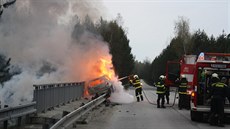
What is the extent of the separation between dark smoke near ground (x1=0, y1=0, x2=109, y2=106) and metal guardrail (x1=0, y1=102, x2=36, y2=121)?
3.75 meters

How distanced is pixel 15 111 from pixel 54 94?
6.62 metres

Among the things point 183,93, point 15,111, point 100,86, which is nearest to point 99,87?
point 100,86

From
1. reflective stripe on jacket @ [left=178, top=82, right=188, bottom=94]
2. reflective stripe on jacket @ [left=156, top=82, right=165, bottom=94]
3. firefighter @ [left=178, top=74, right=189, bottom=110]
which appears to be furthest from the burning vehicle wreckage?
reflective stripe on jacket @ [left=178, top=82, right=188, bottom=94]

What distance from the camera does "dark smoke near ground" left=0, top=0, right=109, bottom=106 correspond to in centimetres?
1638

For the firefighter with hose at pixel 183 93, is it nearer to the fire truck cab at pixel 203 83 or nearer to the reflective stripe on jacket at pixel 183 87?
the reflective stripe on jacket at pixel 183 87

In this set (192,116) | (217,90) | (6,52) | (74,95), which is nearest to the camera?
(217,90)

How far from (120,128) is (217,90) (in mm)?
3757

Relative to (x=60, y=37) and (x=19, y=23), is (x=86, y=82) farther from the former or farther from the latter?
(x=19, y=23)

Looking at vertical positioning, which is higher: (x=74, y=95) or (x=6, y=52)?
(x=6, y=52)

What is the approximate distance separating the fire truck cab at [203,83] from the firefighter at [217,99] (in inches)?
21.0

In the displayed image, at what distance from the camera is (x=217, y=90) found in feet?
46.6

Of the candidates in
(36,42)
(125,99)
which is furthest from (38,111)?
(125,99)

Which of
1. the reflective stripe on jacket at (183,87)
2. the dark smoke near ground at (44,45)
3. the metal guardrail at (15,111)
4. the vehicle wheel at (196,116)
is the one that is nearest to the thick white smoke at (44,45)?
the dark smoke near ground at (44,45)

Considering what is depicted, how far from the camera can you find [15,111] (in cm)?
1074
